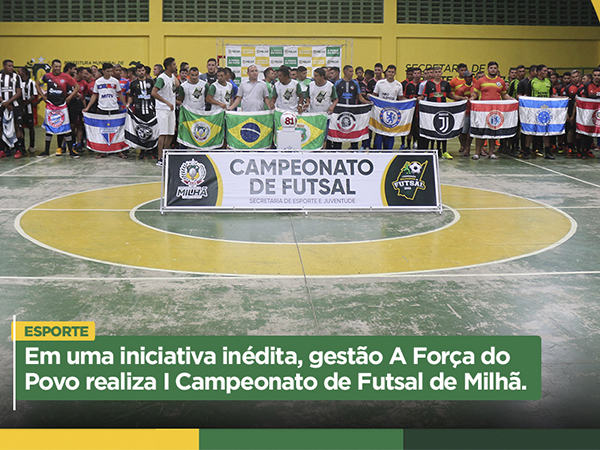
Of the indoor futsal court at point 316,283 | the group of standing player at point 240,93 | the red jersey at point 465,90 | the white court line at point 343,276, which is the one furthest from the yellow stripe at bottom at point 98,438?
the red jersey at point 465,90

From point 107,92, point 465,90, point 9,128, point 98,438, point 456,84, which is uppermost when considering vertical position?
point 456,84

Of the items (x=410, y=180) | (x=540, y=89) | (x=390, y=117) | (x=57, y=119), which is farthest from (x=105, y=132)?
(x=540, y=89)

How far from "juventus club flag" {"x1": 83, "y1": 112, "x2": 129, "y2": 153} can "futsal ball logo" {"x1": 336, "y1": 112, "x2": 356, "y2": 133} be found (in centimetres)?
486

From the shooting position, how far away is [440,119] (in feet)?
48.2

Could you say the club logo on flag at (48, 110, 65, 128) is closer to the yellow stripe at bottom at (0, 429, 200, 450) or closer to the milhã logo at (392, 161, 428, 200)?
the milhã logo at (392, 161, 428, 200)

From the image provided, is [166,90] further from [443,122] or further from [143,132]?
[443,122]

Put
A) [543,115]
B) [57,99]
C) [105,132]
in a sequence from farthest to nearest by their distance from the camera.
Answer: [543,115], [105,132], [57,99]

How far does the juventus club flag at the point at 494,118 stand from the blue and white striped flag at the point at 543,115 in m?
0.21

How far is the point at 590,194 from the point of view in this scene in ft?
34.7

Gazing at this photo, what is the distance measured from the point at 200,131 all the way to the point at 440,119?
536 centimetres

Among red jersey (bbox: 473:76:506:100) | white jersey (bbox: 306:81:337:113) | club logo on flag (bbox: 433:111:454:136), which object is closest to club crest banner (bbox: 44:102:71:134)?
white jersey (bbox: 306:81:337:113)

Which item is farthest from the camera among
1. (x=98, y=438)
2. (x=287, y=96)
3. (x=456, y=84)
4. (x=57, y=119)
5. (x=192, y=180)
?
(x=456, y=84)

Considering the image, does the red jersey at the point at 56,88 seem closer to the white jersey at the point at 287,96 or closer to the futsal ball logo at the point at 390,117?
the white jersey at the point at 287,96

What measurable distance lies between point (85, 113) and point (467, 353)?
13.1m
